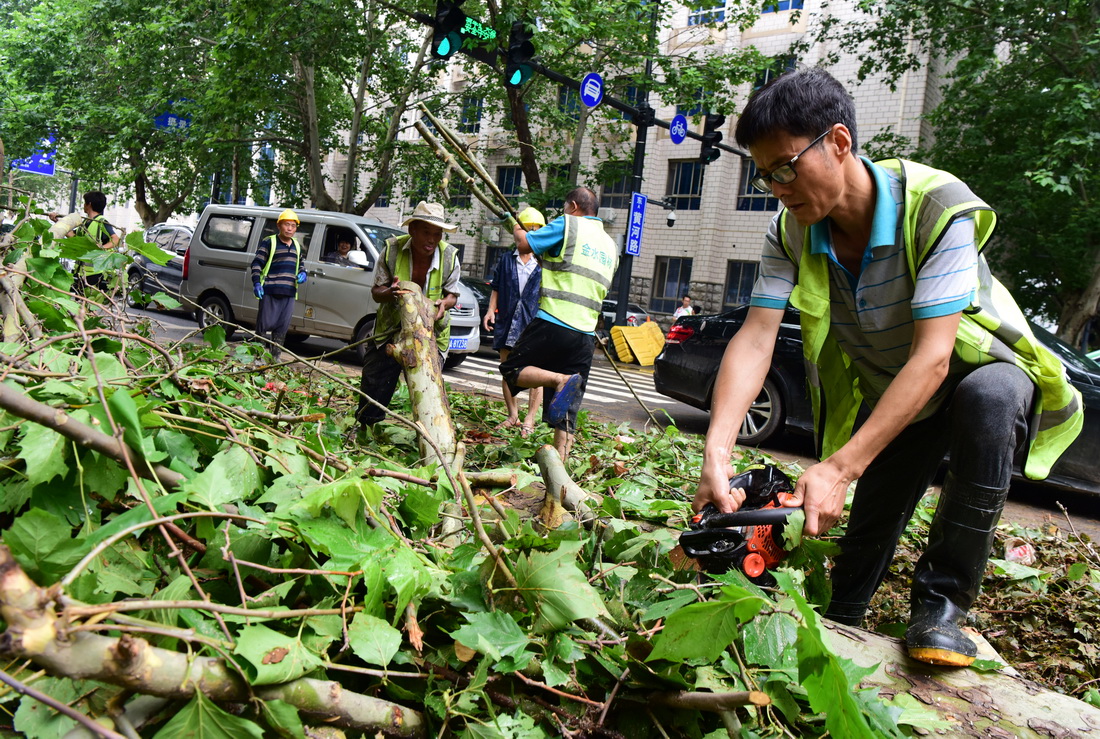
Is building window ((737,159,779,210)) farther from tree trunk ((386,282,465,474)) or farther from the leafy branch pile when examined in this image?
the leafy branch pile

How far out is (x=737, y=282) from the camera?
25688mm

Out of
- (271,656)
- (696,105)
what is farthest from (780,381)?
(696,105)

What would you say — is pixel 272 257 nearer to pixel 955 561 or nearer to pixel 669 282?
pixel 955 561

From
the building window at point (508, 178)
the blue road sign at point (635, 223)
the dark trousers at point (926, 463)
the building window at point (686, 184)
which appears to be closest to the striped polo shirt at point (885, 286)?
the dark trousers at point (926, 463)

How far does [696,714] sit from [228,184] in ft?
107

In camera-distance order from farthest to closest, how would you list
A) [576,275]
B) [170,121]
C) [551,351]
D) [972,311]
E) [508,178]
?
1. [508,178]
2. [170,121]
3. [551,351]
4. [576,275]
5. [972,311]

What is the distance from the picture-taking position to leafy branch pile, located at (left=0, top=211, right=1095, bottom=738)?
1.09 m

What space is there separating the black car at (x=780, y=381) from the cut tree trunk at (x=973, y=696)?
4151mm

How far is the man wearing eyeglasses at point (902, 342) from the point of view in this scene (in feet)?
6.29

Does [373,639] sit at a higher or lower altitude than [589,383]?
higher

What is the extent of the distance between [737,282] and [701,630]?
997 inches

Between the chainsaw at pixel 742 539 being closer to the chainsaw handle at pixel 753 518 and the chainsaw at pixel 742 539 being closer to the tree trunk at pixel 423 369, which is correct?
the chainsaw handle at pixel 753 518

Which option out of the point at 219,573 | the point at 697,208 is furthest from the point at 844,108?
the point at 697,208

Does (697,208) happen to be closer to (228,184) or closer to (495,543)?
(228,184)
